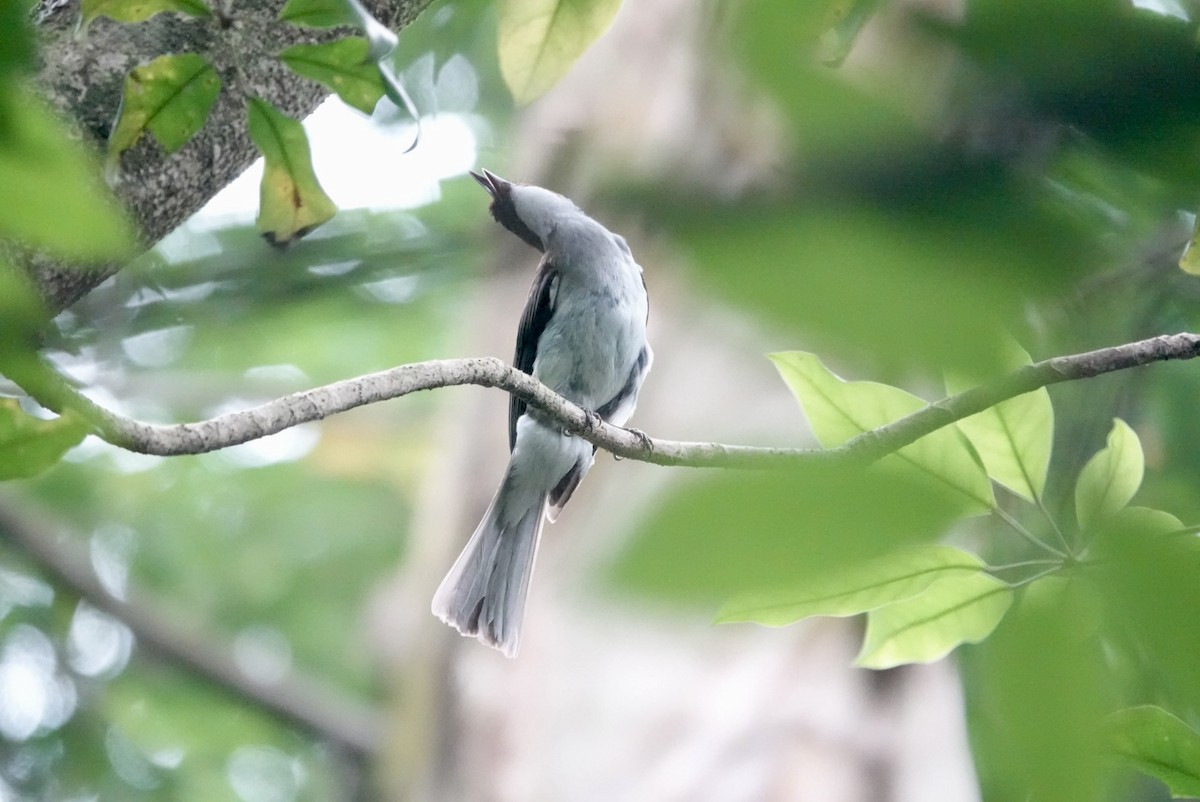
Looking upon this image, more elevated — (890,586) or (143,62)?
(143,62)

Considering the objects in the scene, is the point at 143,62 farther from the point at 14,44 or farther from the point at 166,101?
the point at 14,44

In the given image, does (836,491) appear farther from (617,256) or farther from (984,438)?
(617,256)

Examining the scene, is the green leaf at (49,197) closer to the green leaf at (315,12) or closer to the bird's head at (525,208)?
the green leaf at (315,12)

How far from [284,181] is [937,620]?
1098 millimetres

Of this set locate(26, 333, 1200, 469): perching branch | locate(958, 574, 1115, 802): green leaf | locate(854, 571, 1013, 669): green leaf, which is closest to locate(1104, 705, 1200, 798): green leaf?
locate(854, 571, 1013, 669): green leaf

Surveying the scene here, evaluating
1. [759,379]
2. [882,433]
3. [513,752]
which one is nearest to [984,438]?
[882,433]

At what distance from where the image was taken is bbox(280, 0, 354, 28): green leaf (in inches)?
52.2

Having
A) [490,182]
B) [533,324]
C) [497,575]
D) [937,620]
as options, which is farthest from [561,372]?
[937,620]

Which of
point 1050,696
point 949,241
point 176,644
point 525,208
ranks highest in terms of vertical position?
point 949,241

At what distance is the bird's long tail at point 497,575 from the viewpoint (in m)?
3.30

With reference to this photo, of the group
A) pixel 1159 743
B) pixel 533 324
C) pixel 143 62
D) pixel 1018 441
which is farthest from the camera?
pixel 533 324

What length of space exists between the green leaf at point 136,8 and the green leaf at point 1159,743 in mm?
1376

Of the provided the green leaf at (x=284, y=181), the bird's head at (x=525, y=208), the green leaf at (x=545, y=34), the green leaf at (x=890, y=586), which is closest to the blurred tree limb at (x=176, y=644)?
the bird's head at (x=525, y=208)

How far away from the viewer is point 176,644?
4.60m
